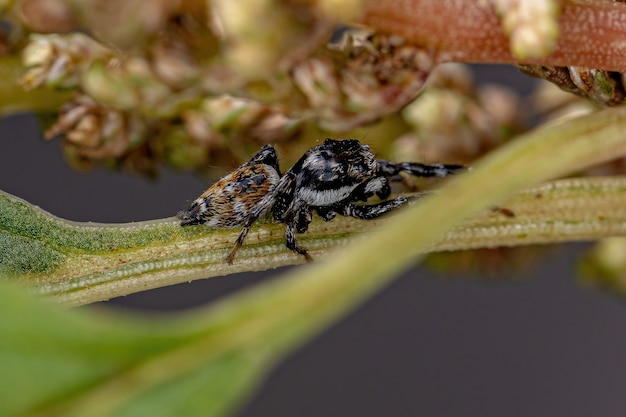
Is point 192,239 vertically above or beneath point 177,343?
above

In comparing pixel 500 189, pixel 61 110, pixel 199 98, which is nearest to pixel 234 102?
pixel 199 98

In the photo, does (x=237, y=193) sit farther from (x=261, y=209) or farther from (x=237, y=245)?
(x=237, y=245)

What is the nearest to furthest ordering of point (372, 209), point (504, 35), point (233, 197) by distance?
1. point (504, 35)
2. point (372, 209)
3. point (233, 197)

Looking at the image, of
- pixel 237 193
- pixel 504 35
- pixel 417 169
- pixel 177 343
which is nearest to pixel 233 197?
pixel 237 193

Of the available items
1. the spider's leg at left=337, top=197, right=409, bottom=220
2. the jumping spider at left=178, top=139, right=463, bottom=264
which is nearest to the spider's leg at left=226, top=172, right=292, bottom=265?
the jumping spider at left=178, top=139, right=463, bottom=264

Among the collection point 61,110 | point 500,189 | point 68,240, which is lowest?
point 500,189

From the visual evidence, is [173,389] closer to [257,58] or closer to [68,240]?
[257,58]

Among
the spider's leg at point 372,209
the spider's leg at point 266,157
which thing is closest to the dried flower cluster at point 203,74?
the spider's leg at point 266,157
